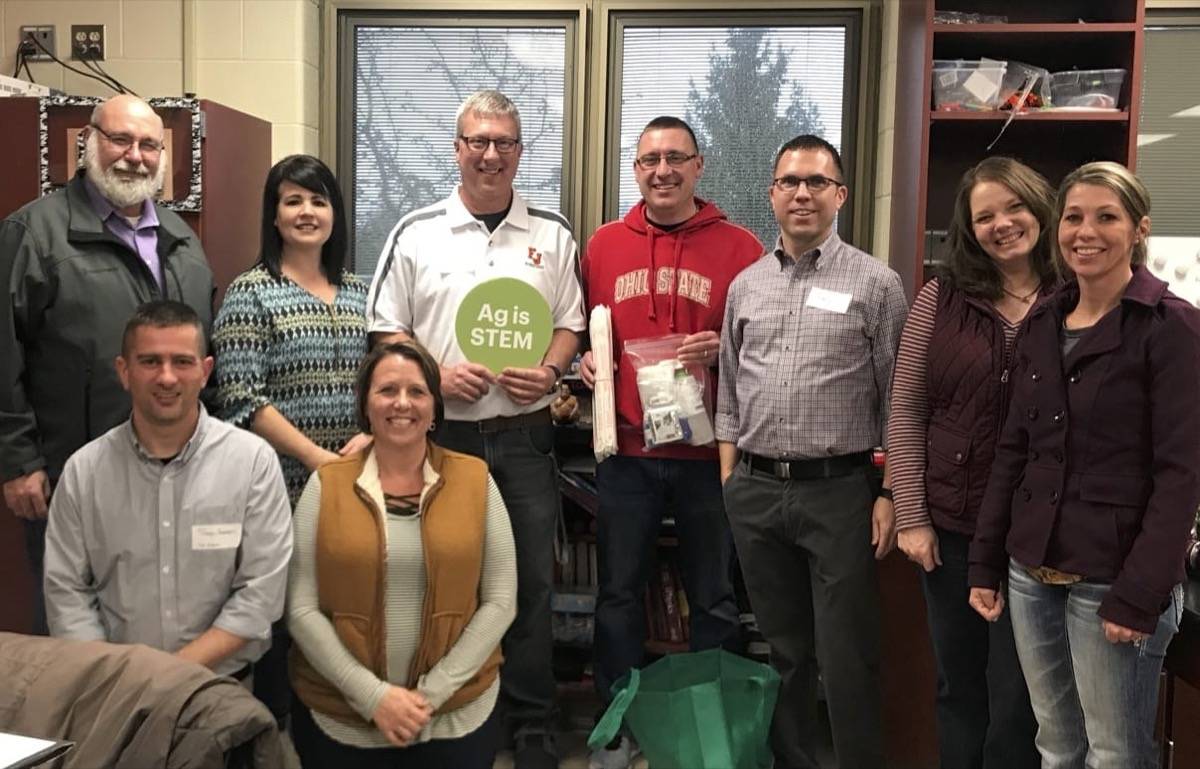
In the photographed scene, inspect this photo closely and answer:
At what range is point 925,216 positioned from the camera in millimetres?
3166

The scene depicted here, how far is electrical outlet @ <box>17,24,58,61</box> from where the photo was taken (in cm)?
371

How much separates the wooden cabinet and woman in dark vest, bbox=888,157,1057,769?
33.4 inches

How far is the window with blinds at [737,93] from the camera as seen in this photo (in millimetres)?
3875

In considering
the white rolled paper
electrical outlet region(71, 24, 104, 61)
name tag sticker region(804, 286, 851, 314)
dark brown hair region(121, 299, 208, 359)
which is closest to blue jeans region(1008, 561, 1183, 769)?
name tag sticker region(804, 286, 851, 314)

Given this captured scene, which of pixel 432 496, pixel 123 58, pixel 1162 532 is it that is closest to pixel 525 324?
pixel 432 496

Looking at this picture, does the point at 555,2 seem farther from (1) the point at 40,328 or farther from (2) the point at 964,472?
(2) the point at 964,472

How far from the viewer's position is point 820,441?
242 centimetres

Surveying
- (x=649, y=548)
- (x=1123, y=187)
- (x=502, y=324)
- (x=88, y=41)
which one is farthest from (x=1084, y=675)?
(x=88, y=41)

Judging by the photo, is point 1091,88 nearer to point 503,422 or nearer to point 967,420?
point 967,420

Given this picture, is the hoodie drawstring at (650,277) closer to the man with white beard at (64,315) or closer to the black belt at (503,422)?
the black belt at (503,422)

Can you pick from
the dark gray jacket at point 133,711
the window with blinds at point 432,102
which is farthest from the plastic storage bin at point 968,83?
the dark gray jacket at point 133,711

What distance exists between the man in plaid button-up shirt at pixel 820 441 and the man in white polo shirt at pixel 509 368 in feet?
1.74

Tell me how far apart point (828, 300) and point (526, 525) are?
993 millimetres

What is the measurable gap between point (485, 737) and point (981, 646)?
3.74 feet
